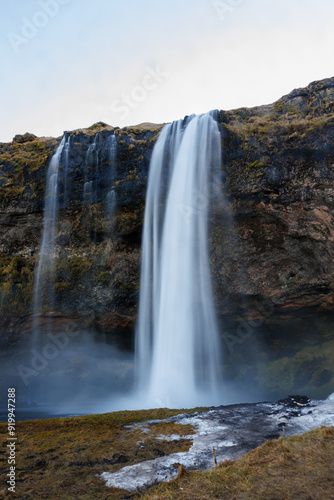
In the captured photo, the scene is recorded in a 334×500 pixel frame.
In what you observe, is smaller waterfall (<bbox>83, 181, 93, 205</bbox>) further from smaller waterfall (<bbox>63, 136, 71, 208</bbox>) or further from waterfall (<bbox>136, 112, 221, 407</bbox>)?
waterfall (<bbox>136, 112, 221, 407</bbox>)

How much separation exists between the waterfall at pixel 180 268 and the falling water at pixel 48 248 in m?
6.58

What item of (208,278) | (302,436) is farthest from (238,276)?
(302,436)

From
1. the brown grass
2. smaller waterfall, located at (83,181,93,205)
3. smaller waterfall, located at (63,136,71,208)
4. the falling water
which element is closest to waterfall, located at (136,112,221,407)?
smaller waterfall, located at (83,181,93,205)

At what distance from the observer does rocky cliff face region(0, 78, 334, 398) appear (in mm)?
19359

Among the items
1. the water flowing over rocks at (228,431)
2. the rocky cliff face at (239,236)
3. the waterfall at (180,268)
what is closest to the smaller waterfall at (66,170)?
the rocky cliff face at (239,236)

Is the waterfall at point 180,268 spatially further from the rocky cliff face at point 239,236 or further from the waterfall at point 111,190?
the waterfall at point 111,190

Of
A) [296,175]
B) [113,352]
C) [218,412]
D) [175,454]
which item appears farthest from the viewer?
[113,352]

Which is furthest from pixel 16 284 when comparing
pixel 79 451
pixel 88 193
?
pixel 79 451

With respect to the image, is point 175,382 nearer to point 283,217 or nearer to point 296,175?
point 283,217

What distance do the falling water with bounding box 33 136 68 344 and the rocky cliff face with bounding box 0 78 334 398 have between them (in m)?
0.51

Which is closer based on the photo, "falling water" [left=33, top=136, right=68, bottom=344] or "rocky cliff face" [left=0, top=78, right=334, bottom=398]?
"rocky cliff face" [left=0, top=78, right=334, bottom=398]

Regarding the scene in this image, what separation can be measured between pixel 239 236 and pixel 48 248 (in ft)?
44.0

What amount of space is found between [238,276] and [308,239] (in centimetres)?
485

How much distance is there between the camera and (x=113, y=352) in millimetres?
24672
